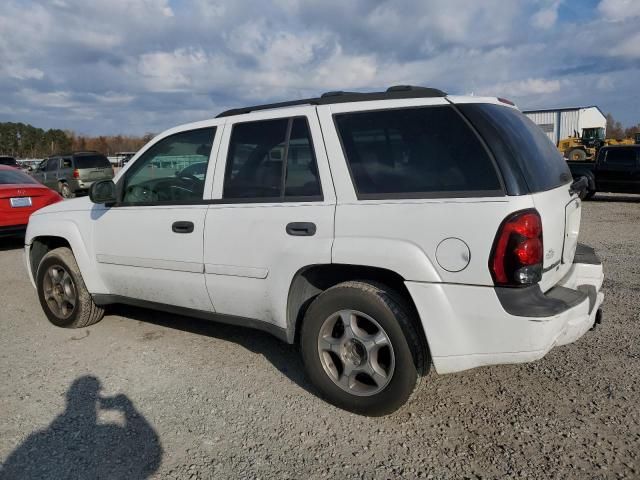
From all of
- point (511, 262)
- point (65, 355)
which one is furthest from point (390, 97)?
point (65, 355)

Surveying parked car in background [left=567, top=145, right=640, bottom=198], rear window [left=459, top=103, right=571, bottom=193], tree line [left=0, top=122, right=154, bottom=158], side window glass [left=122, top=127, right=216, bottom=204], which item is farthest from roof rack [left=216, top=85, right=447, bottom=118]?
tree line [left=0, top=122, right=154, bottom=158]

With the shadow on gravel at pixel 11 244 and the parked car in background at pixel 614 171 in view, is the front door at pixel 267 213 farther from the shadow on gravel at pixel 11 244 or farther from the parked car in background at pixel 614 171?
the parked car in background at pixel 614 171

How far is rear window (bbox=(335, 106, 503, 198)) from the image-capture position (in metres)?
2.71

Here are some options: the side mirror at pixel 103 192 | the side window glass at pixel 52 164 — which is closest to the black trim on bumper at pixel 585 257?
the side mirror at pixel 103 192

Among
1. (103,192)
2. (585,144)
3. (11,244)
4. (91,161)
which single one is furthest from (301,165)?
(585,144)

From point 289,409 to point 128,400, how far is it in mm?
1091

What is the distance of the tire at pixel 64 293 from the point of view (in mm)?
4594

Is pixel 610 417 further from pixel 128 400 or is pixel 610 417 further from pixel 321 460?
pixel 128 400

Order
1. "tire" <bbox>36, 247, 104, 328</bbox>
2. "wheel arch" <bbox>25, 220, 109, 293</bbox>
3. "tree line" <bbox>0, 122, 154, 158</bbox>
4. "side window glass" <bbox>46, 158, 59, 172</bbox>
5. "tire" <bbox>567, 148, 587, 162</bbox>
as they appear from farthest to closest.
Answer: "tree line" <bbox>0, 122, 154, 158</bbox>
"tire" <bbox>567, 148, 587, 162</bbox>
"side window glass" <bbox>46, 158, 59, 172</bbox>
"tire" <bbox>36, 247, 104, 328</bbox>
"wheel arch" <bbox>25, 220, 109, 293</bbox>

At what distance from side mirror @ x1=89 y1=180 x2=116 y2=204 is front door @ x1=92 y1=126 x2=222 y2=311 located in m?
0.08

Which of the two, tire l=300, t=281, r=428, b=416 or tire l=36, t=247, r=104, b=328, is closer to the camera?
tire l=300, t=281, r=428, b=416

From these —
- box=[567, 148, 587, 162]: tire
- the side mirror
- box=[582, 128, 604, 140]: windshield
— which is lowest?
the side mirror

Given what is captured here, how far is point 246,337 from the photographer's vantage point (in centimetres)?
448

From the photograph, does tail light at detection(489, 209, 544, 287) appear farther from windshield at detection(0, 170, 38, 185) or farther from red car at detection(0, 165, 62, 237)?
windshield at detection(0, 170, 38, 185)
